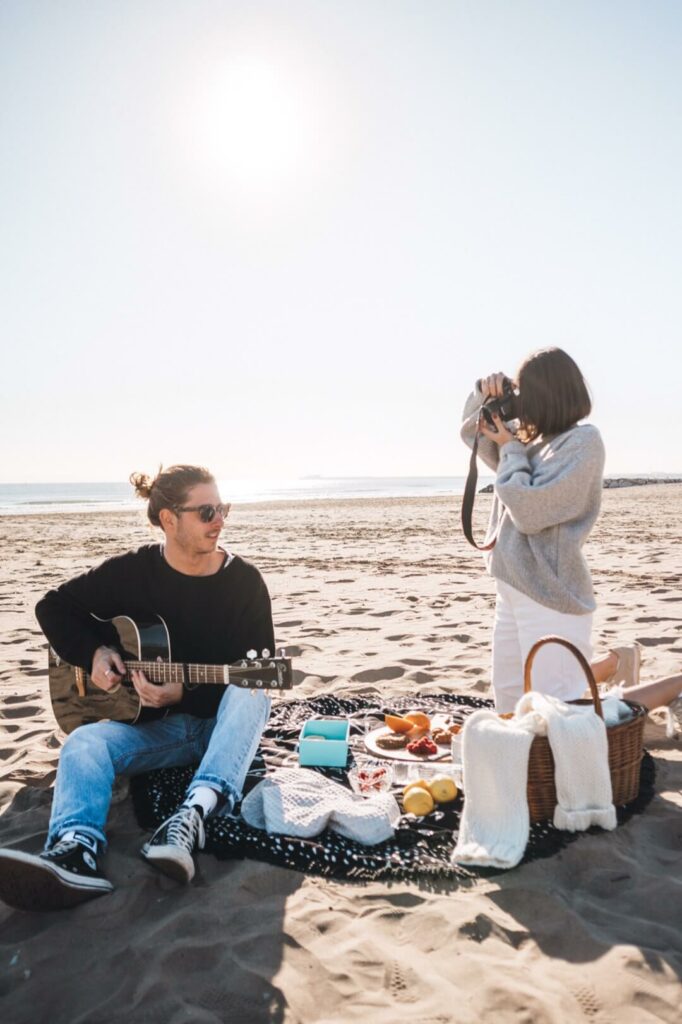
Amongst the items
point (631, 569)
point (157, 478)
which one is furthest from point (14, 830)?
point (631, 569)

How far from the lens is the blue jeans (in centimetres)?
282

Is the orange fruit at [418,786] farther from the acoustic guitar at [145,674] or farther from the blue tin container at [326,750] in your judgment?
the acoustic guitar at [145,674]

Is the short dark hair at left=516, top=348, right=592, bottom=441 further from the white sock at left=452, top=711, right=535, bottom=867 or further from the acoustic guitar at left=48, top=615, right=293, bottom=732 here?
the acoustic guitar at left=48, top=615, right=293, bottom=732

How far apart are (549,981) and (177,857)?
Answer: 1350 millimetres

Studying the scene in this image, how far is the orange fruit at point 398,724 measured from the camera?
3.89 metres

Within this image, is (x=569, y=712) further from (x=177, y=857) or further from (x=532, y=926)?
(x=177, y=857)

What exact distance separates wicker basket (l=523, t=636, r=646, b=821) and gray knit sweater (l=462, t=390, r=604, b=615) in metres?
0.43

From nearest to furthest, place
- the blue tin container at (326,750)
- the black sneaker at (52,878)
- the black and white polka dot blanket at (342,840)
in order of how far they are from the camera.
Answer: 1. the black sneaker at (52,878)
2. the black and white polka dot blanket at (342,840)
3. the blue tin container at (326,750)

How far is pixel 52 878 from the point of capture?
247 centimetres

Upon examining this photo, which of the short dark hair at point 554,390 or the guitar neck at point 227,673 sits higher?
the short dark hair at point 554,390

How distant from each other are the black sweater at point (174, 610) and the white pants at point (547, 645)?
1.29 meters

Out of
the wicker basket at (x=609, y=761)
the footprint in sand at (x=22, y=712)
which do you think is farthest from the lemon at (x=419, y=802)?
the footprint in sand at (x=22, y=712)

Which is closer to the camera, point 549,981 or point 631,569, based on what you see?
point 549,981

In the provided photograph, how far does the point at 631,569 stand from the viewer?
30.7 feet
